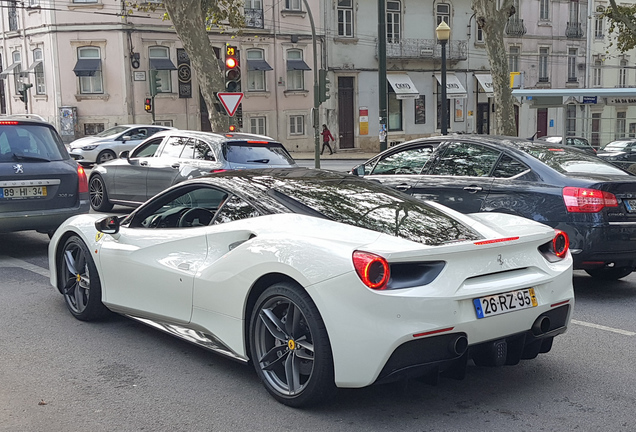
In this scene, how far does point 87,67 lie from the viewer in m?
33.6

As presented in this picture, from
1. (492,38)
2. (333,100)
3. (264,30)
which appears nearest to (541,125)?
(333,100)

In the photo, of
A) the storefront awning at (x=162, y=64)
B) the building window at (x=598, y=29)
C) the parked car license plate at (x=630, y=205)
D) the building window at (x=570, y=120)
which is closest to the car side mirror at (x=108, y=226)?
the parked car license plate at (x=630, y=205)

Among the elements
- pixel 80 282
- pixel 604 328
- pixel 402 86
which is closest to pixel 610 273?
pixel 604 328

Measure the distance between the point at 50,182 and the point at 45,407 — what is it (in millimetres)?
5521

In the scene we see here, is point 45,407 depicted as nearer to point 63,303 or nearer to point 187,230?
point 187,230

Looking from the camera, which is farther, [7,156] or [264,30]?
[264,30]

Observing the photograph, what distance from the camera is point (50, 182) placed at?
31.3ft

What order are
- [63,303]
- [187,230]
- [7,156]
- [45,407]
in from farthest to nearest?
1. [7,156]
2. [63,303]
3. [187,230]
4. [45,407]

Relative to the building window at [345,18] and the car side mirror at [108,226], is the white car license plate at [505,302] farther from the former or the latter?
the building window at [345,18]

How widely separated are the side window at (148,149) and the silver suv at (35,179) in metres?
3.74

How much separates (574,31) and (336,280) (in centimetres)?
4941

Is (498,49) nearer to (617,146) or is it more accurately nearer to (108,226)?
(617,146)

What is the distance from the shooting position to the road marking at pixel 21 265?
339 inches

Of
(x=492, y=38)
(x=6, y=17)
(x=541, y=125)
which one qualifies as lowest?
(x=541, y=125)
